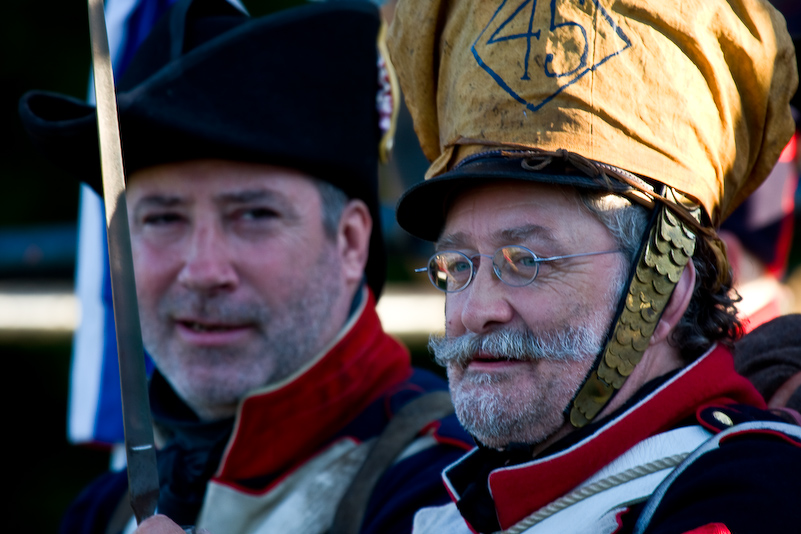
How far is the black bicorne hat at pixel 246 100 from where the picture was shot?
3.08m

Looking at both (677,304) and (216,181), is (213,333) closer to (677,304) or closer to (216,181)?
(216,181)

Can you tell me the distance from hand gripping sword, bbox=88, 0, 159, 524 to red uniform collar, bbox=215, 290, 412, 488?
1011 millimetres

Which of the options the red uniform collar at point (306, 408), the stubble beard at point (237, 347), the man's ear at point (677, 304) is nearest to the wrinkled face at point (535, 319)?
the man's ear at point (677, 304)

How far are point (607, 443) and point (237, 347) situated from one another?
1546 mm

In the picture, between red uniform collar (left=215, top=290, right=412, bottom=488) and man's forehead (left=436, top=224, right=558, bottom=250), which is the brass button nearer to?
man's forehead (left=436, top=224, right=558, bottom=250)

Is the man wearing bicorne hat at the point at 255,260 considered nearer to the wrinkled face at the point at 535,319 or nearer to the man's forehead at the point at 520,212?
the wrinkled face at the point at 535,319

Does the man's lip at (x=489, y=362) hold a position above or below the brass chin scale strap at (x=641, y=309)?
below

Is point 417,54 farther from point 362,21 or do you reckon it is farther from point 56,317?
point 56,317

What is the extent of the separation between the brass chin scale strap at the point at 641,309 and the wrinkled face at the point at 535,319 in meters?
0.03

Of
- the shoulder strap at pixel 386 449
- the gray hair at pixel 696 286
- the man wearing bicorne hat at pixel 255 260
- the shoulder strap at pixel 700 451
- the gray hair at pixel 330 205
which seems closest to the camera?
the shoulder strap at pixel 700 451

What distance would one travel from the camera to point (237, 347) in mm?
3137

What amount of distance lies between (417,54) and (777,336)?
1.24 meters

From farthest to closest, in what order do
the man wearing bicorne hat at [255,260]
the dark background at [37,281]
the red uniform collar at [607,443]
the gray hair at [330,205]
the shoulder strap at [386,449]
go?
1. the dark background at [37,281]
2. the gray hair at [330,205]
3. the man wearing bicorne hat at [255,260]
4. the shoulder strap at [386,449]
5. the red uniform collar at [607,443]

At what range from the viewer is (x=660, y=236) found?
209cm
